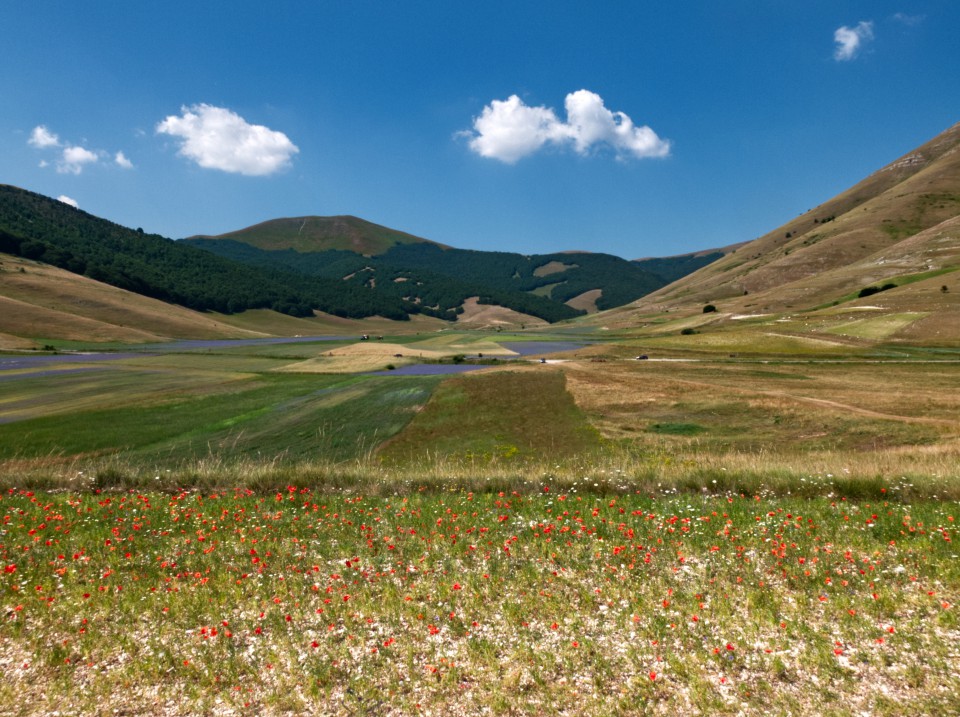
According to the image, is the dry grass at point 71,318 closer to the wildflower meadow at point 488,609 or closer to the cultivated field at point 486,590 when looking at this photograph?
the cultivated field at point 486,590

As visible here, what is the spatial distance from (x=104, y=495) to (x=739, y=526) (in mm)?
19952

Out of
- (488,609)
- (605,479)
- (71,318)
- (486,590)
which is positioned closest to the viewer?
(488,609)

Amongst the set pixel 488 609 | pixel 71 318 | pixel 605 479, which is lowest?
pixel 71 318

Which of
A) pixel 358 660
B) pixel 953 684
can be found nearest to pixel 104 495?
pixel 358 660

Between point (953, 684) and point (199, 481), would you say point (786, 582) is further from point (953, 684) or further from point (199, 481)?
point (199, 481)

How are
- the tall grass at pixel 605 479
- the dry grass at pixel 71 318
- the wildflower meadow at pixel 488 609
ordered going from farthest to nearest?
the dry grass at pixel 71 318 → the tall grass at pixel 605 479 → the wildflower meadow at pixel 488 609

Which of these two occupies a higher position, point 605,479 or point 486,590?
point 605,479

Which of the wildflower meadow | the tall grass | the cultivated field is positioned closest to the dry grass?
the tall grass

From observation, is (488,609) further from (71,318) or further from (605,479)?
(71,318)

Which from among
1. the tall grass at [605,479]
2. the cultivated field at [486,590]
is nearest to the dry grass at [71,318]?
the tall grass at [605,479]

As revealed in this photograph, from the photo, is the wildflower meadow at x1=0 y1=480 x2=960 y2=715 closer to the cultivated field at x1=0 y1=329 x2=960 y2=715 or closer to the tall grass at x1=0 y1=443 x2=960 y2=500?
the cultivated field at x1=0 y1=329 x2=960 y2=715

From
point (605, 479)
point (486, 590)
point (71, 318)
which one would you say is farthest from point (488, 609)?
point (71, 318)

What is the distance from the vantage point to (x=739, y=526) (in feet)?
40.7

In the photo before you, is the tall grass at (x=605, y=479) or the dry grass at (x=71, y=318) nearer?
the tall grass at (x=605, y=479)
